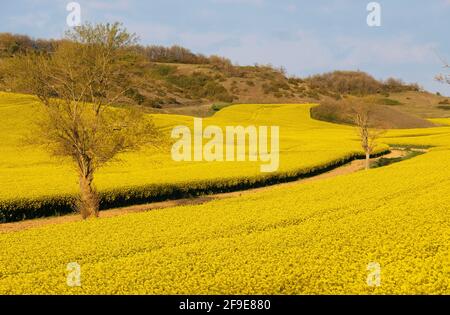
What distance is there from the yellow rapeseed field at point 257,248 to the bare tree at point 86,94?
6555mm

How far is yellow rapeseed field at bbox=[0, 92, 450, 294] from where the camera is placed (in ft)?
32.8

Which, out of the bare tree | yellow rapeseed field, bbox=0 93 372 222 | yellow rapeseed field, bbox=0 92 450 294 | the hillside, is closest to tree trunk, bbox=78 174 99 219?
the bare tree

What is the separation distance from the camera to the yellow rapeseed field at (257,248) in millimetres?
10000


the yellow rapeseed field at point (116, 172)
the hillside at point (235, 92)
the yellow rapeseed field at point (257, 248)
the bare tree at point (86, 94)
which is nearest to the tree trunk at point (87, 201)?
the bare tree at point (86, 94)

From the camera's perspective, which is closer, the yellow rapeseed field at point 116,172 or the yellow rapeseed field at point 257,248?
the yellow rapeseed field at point 257,248

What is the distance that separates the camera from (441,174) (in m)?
27.7

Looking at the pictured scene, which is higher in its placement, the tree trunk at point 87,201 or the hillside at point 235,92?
the hillside at point 235,92

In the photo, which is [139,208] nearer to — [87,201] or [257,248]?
[87,201]

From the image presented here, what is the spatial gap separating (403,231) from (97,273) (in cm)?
903

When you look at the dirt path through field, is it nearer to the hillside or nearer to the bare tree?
the bare tree

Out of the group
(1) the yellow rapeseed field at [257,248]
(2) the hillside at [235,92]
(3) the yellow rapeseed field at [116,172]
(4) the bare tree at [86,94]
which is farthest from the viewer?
(2) the hillside at [235,92]

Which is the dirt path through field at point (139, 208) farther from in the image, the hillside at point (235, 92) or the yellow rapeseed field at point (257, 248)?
the hillside at point (235, 92)

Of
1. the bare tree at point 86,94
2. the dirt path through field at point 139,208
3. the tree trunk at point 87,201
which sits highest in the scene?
the bare tree at point 86,94
